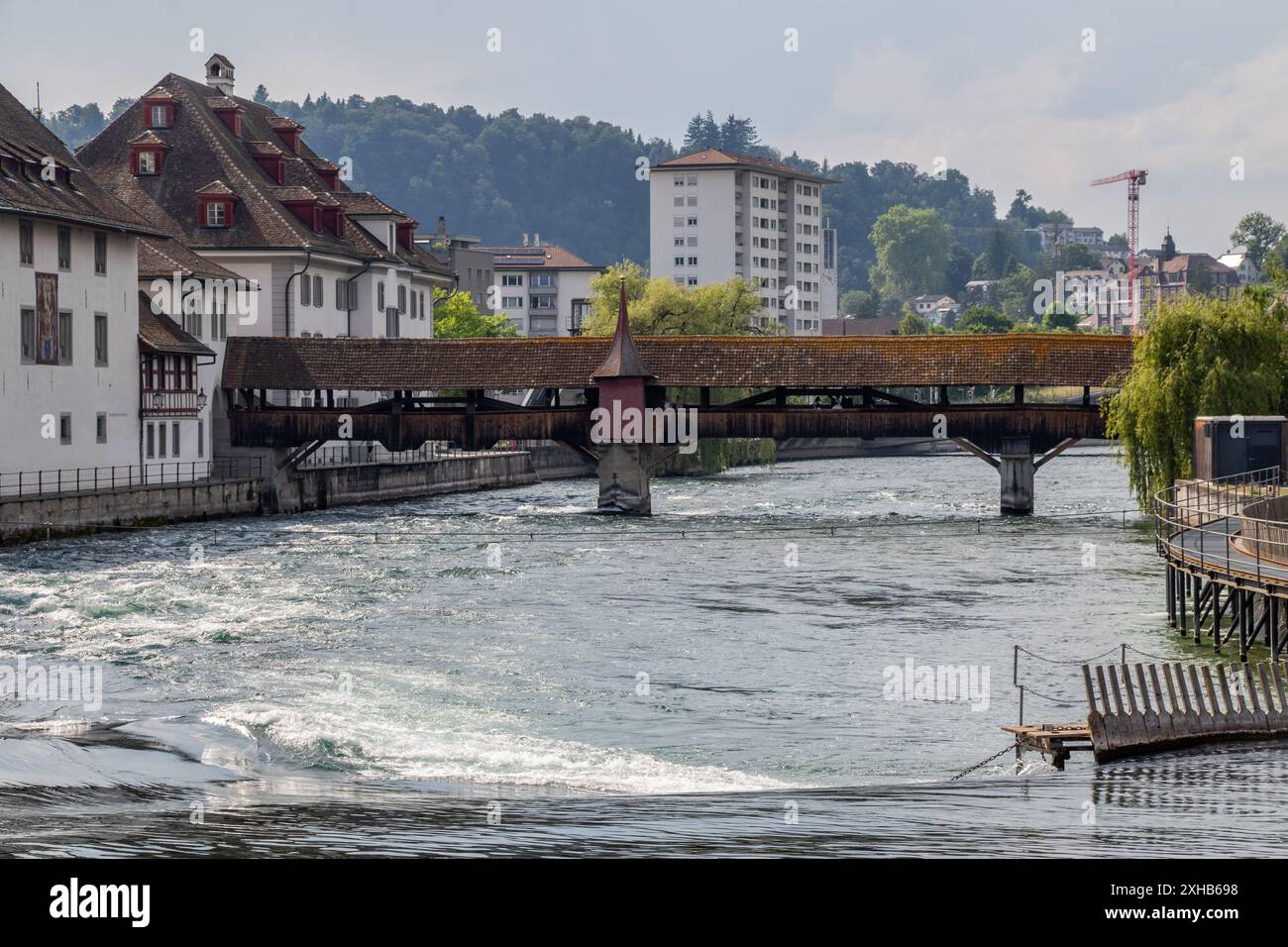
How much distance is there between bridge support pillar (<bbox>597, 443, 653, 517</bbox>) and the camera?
52.8m

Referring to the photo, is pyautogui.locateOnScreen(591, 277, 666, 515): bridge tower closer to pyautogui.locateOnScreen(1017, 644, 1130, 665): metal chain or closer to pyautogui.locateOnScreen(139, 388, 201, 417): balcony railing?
pyautogui.locateOnScreen(139, 388, 201, 417): balcony railing

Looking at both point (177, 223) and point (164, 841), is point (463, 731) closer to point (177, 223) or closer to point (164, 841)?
point (164, 841)

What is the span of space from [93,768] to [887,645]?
12.6m

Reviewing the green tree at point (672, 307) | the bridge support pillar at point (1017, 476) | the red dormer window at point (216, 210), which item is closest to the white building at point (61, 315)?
the red dormer window at point (216, 210)

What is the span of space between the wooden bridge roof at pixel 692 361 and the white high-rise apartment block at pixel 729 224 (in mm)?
85506

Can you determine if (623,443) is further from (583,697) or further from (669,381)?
(583,697)

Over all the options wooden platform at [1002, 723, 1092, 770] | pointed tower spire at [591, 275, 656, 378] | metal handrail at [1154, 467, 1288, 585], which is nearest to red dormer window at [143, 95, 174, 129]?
pointed tower spire at [591, 275, 656, 378]

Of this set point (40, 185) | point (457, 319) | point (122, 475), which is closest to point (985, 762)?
point (122, 475)

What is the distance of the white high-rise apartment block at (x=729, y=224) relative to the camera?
144250 millimetres

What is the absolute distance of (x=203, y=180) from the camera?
6138 cm

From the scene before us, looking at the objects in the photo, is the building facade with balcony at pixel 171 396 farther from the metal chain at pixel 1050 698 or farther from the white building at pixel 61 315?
the metal chain at pixel 1050 698

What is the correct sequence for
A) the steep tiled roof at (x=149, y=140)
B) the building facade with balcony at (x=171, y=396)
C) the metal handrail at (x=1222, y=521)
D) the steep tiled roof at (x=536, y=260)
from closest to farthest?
the metal handrail at (x=1222, y=521) < the building facade with balcony at (x=171, y=396) < the steep tiled roof at (x=149, y=140) < the steep tiled roof at (x=536, y=260)

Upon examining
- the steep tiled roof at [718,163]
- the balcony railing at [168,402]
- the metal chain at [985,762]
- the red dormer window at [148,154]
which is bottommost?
the metal chain at [985,762]

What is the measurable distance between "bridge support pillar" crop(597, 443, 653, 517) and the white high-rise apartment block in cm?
8862
